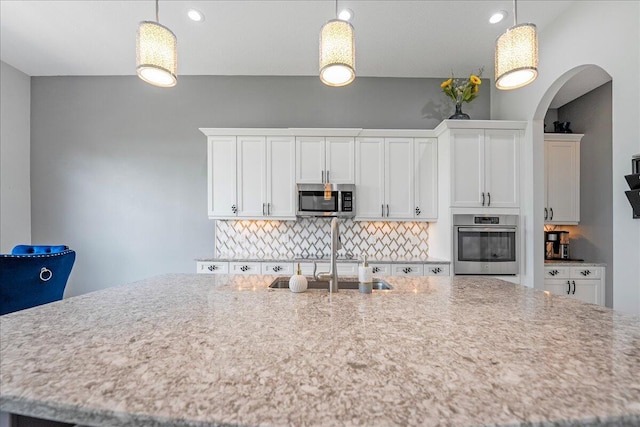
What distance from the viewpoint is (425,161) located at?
10.7ft

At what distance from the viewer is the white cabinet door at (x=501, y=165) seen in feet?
9.74

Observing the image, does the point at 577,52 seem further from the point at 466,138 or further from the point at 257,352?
the point at 257,352

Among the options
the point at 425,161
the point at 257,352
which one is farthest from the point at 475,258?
the point at 257,352

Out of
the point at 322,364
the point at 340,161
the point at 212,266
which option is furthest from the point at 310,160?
the point at 322,364

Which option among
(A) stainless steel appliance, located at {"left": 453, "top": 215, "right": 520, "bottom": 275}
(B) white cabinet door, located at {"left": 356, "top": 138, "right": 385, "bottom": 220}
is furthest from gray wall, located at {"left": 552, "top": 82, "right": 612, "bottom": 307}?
(B) white cabinet door, located at {"left": 356, "top": 138, "right": 385, "bottom": 220}

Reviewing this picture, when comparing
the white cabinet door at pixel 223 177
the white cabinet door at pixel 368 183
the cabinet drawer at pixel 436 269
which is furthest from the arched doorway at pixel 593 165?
the white cabinet door at pixel 223 177

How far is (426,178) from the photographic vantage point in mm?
3262

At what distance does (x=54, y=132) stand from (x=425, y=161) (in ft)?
15.2

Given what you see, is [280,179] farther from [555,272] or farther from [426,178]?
[555,272]

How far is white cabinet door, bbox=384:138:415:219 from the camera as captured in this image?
3250mm

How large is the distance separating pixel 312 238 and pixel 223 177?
127cm

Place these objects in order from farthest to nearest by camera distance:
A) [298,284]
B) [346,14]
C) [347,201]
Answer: [347,201] < [346,14] < [298,284]

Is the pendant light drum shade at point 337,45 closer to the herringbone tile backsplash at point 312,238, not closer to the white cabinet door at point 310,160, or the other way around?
the white cabinet door at point 310,160

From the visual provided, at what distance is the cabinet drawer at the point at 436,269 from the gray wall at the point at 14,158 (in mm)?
4755
